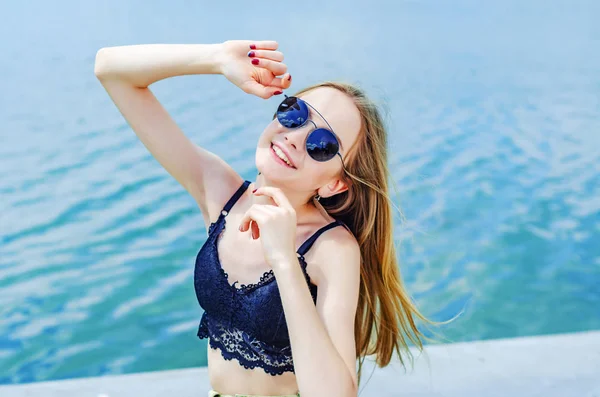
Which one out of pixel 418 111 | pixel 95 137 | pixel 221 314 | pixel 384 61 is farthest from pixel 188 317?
pixel 384 61

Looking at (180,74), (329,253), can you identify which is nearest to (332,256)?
(329,253)

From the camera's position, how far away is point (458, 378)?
133 inches

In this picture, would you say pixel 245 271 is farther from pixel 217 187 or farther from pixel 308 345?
pixel 308 345

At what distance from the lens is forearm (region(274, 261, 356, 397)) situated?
6.64ft

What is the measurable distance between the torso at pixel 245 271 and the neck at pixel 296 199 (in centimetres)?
3

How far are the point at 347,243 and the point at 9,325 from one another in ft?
13.2

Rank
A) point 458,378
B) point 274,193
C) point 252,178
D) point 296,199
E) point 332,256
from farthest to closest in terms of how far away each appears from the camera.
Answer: point 252,178
point 458,378
point 296,199
point 332,256
point 274,193

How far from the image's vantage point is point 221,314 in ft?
7.99

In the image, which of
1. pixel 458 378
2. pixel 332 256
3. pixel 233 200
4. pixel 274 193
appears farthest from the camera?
pixel 458 378

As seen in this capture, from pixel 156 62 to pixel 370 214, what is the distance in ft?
2.85

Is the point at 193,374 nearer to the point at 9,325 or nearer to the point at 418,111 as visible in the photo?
the point at 9,325

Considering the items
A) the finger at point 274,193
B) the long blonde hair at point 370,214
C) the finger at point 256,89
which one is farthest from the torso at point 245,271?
the finger at point 256,89

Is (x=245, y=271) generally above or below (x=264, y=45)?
below

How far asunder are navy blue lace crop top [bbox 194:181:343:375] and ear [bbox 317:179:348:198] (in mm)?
101
